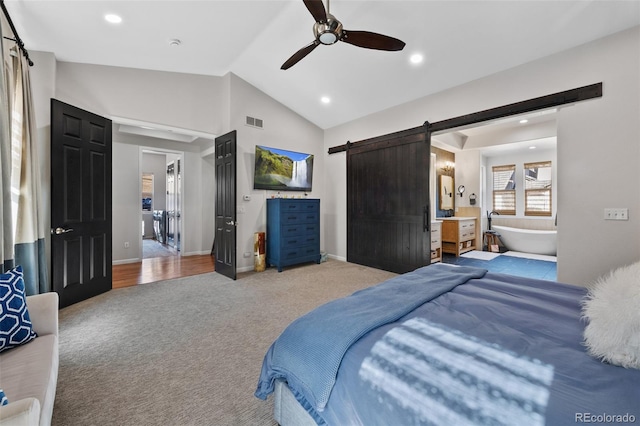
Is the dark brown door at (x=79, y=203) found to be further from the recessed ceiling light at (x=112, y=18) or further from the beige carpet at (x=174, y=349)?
the recessed ceiling light at (x=112, y=18)

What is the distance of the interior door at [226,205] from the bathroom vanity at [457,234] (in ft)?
15.6

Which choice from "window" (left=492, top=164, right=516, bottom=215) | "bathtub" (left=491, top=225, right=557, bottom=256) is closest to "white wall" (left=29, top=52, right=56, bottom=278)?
"bathtub" (left=491, top=225, right=557, bottom=256)

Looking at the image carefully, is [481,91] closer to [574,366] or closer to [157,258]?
[574,366]

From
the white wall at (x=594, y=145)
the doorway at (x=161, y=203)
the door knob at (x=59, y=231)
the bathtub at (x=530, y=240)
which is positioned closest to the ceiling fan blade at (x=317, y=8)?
the white wall at (x=594, y=145)

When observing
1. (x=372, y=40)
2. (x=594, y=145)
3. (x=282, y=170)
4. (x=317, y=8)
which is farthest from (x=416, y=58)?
(x=282, y=170)

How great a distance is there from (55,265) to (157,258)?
9.71 ft

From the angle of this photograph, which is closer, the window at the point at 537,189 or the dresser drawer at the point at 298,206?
the dresser drawer at the point at 298,206

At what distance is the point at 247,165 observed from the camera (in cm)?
486

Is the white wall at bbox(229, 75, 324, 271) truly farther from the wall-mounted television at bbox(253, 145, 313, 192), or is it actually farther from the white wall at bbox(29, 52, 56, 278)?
the white wall at bbox(29, 52, 56, 278)

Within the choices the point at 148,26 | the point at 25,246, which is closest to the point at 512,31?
the point at 148,26

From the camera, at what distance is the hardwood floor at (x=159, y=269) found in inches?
168

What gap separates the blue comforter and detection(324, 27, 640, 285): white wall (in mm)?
2456

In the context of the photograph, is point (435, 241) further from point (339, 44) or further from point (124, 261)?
point (124, 261)

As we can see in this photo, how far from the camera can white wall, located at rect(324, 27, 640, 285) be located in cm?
267
